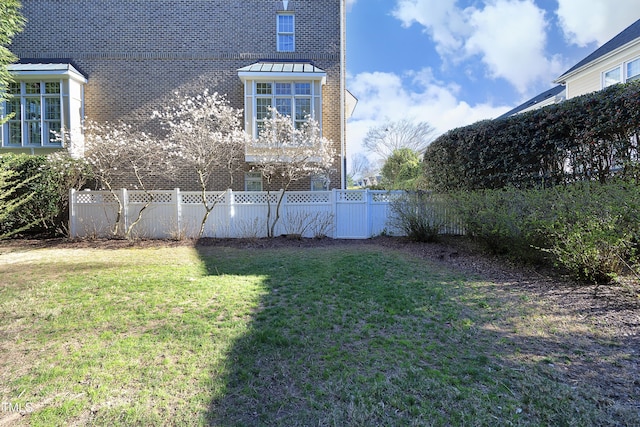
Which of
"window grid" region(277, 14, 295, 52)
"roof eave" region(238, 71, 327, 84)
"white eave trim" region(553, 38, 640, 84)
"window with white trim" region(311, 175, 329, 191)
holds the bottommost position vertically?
"window with white trim" region(311, 175, 329, 191)

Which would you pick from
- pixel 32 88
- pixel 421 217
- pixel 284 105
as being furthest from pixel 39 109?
pixel 421 217

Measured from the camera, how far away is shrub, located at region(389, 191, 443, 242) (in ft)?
27.7

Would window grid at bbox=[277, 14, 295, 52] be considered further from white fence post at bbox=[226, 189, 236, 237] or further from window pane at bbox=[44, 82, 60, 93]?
window pane at bbox=[44, 82, 60, 93]

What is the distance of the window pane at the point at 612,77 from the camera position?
13.5 m

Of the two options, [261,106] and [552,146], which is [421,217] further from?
[261,106]

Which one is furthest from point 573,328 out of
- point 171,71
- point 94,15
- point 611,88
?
point 94,15

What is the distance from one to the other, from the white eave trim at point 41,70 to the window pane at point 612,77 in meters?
20.7

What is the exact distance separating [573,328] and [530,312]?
49 centimetres

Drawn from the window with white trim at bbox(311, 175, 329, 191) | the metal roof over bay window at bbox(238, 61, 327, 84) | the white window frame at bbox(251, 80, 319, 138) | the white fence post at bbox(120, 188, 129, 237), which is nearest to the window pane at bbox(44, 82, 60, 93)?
the white fence post at bbox(120, 188, 129, 237)

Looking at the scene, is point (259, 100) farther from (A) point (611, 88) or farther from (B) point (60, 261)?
(A) point (611, 88)

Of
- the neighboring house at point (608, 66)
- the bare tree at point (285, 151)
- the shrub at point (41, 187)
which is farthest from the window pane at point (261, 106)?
the neighboring house at point (608, 66)

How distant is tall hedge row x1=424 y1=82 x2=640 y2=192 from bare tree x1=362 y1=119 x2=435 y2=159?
2390 cm

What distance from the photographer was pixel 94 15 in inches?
484

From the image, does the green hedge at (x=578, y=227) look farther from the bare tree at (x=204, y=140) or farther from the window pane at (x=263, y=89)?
the window pane at (x=263, y=89)
